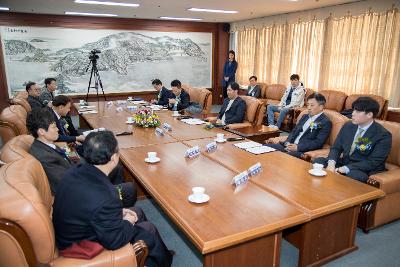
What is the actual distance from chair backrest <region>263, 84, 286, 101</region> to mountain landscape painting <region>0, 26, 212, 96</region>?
251 cm

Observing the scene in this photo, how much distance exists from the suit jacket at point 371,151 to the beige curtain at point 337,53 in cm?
325

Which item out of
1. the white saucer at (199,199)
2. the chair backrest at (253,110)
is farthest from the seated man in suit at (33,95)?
the white saucer at (199,199)

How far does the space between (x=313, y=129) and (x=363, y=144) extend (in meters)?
0.66

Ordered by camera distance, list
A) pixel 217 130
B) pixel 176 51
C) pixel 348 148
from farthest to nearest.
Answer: pixel 176 51 → pixel 217 130 → pixel 348 148

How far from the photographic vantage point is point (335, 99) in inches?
237

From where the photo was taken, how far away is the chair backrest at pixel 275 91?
7364mm

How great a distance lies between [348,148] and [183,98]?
128 inches

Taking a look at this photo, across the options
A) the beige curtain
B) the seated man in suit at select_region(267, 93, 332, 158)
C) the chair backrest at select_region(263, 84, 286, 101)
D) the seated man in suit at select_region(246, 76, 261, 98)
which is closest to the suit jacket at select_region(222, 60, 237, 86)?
the beige curtain

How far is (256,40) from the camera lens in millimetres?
8266

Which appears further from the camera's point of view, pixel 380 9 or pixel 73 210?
pixel 380 9

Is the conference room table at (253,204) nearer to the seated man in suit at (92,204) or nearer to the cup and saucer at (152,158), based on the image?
the cup and saucer at (152,158)

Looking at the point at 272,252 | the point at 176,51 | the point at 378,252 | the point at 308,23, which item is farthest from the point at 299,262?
the point at 176,51

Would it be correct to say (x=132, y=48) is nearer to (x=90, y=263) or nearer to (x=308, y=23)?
(x=308, y=23)

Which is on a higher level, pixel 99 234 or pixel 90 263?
pixel 99 234
